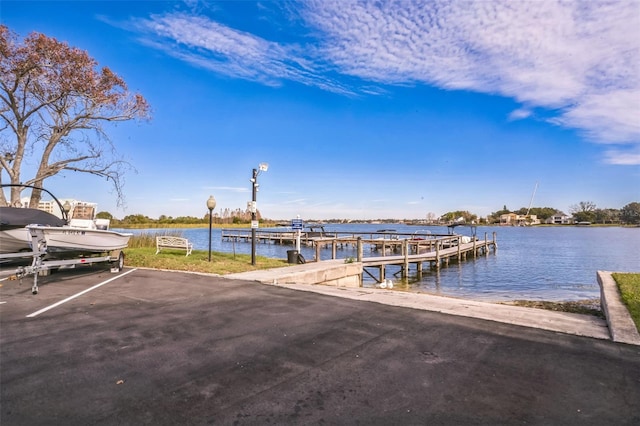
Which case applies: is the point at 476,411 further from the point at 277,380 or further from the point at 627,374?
the point at 627,374

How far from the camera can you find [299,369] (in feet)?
12.0

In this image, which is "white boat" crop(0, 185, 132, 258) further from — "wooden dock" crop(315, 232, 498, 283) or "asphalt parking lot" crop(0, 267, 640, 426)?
"wooden dock" crop(315, 232, 498, 283)

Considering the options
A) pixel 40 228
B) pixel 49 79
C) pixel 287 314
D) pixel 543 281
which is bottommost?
pixel 543 281

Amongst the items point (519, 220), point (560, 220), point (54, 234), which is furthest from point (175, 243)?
point (560, 220)

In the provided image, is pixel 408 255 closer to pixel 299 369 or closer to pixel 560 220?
pixel 299 369

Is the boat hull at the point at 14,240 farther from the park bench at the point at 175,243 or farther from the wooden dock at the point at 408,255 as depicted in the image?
the wooden dock at the point at 408,255

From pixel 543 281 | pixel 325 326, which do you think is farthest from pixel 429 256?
pixel 325 326

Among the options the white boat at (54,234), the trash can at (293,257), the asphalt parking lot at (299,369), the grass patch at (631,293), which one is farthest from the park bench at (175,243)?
the grass patch at (631,293)

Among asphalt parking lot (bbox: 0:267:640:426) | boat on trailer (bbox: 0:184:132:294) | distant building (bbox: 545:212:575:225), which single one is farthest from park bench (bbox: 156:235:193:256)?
distant building (bbox: 545:212:575:225)

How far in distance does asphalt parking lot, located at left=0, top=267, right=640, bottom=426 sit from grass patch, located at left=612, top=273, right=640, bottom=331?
1794mm

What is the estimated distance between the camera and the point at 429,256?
26.5 meters

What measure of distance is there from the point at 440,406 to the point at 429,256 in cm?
2486

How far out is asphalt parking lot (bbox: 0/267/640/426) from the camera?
9.02ft

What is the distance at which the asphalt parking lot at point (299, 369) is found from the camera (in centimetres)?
275
